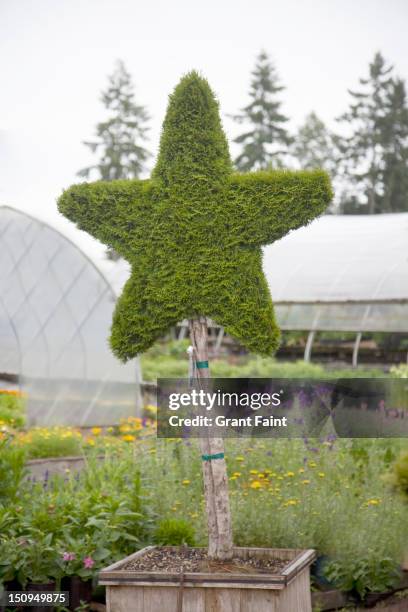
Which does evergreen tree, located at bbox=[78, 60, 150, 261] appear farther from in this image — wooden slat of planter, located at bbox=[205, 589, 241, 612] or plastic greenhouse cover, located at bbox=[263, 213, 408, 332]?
wooden slat of planter, located at bbox=[205, 589, 241, 612]

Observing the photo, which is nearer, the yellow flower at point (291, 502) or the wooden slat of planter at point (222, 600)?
the wooden slat of planter at point (222, 600)

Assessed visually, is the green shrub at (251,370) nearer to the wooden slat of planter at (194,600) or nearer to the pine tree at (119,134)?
the wooden slat of planter at (194,600)

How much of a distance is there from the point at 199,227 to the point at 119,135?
27.5 meters

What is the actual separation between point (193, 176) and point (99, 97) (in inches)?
1098

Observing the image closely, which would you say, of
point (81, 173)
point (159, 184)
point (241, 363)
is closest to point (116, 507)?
point (159, 184)

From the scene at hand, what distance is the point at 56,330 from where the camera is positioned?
9547 mm

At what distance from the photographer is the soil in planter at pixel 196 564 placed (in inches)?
128

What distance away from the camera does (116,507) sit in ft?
13.8

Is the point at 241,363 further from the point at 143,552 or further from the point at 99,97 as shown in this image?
the point at 99,97

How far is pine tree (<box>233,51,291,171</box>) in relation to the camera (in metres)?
29.2

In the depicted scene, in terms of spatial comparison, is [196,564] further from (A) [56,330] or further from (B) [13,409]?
(A) [56,330]

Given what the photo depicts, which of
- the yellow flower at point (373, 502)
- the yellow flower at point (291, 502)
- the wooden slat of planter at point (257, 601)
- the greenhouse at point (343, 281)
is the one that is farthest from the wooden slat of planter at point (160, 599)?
the greenhouse at point (343, 281)

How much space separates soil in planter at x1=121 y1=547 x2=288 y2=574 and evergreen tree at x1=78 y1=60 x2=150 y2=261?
2570 cm

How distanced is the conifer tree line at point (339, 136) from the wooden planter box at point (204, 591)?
26197 mm
